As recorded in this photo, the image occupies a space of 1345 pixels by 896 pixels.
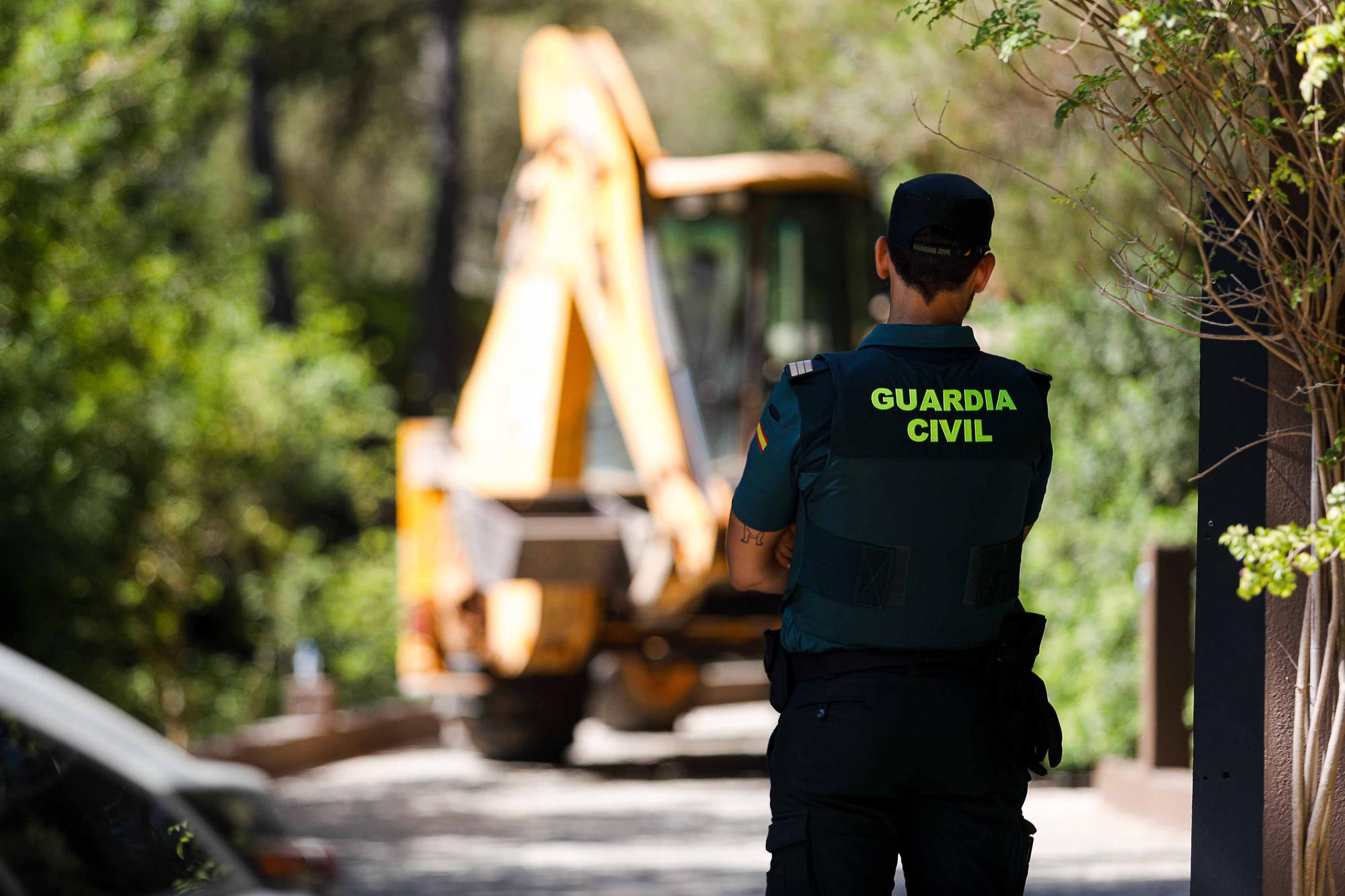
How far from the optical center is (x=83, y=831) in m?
2.83

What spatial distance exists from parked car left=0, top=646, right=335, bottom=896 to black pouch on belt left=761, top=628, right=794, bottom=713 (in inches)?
33.8

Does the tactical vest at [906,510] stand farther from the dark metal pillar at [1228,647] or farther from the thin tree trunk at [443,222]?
the thin tree trunk at [443,222]

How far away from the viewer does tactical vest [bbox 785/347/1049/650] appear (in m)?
3.23

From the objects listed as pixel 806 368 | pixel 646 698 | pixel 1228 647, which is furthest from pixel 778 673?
pixel 646 698

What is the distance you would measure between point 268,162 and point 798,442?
73.4 ft

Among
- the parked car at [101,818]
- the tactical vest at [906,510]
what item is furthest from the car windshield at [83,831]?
the tactical vest at [906,510]

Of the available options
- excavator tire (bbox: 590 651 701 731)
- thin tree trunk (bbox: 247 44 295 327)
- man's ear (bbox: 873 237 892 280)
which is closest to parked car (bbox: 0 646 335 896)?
man's ear (bbox: 873 237 892 280)

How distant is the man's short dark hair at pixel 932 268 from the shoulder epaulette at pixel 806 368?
0.22 m

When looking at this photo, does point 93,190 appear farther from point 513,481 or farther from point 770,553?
point 770,553

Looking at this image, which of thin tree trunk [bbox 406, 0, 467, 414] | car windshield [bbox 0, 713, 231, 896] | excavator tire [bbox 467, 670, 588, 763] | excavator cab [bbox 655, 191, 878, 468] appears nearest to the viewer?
car windshield [bbox 0, 713, 231, 896]

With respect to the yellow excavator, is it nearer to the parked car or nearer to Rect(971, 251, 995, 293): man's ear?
Rect(971, 251, 995, 293): man's ear

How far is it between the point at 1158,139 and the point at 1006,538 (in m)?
0.79

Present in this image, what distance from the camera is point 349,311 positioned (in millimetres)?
27266

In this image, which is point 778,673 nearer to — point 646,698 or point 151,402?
point 151,402
